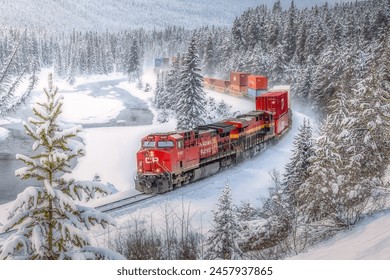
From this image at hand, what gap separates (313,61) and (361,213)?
10.5 ft

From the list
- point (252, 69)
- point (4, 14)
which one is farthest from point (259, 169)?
point (4, 14)

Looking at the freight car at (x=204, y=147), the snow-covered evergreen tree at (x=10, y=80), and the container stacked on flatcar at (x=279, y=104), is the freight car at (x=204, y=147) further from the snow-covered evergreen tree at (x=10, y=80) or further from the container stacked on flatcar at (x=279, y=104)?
the snow-covered evergreen tree at (x=10, y=80)

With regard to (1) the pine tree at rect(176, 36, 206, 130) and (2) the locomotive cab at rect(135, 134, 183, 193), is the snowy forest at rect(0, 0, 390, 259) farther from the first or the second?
(2) the locomotive cab at rect(135, 134, 183, 193)

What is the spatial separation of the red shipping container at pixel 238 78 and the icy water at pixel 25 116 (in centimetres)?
191

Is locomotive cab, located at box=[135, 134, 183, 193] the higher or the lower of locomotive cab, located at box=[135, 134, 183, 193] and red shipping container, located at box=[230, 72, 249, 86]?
the lower

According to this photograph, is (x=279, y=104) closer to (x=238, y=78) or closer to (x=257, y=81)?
(x=257, y=81)

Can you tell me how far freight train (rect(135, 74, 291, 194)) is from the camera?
10195 mm

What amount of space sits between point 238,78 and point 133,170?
3.30 m

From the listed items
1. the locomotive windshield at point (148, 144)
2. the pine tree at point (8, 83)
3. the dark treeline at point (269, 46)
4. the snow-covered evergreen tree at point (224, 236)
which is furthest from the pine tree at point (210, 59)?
the pine tree at point (8, 83)

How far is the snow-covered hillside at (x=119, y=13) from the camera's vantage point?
862 centimetres

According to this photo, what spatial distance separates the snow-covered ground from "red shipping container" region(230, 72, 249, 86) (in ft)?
1.20

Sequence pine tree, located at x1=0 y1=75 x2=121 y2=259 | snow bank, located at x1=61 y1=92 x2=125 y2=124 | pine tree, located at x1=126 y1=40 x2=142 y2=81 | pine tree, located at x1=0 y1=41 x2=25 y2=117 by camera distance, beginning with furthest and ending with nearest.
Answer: pine tree, located at x1=126 y1=40 x2=142 y2=81, pine tree, located at x1=0 y1=41 x2=25 y2=117, snow bank, located at x1=61 y1=92 x2=125 y2=124, pine tree, located at x1=0 y1=75 x2=121 y2=259

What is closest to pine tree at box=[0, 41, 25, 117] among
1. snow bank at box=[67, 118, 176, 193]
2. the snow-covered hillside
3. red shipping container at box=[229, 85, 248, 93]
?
the snow-covered hillside

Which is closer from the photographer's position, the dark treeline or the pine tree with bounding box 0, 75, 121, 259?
the pine tree with bounding box 0, 75, 121, 259
